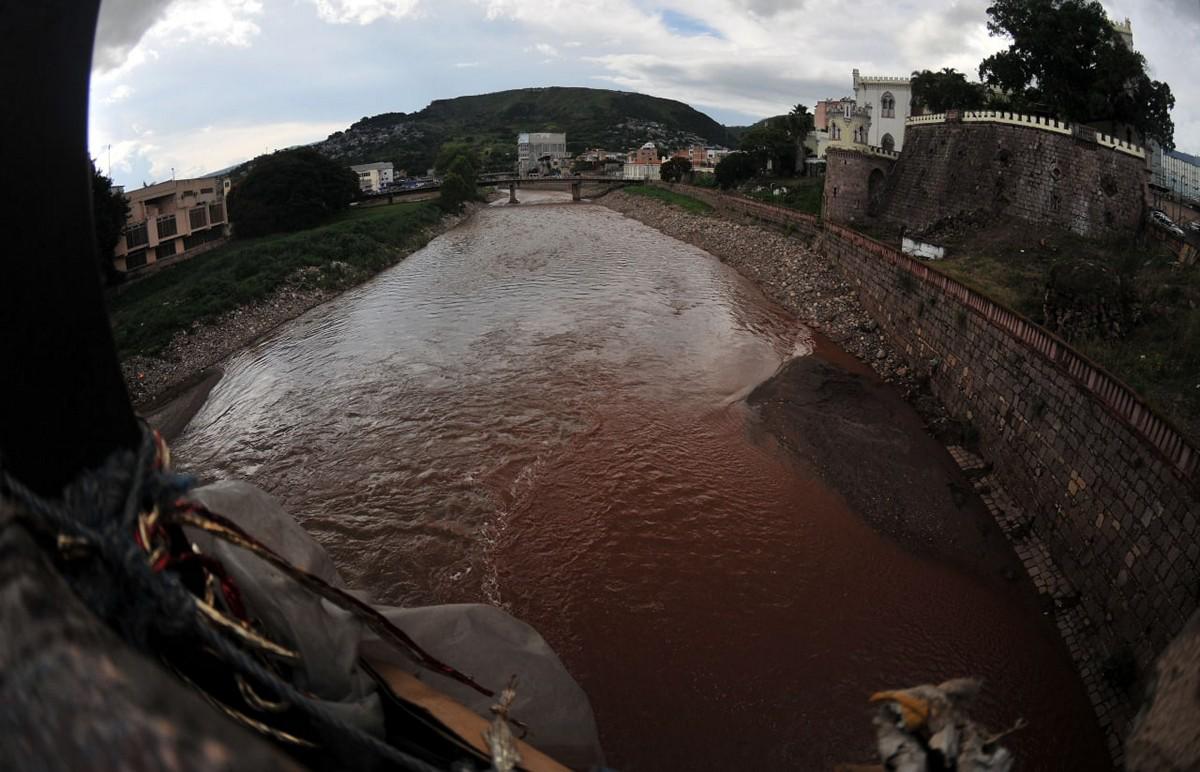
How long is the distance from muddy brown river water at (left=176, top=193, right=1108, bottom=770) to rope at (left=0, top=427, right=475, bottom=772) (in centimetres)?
578

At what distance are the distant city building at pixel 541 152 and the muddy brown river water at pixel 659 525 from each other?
86.7 m

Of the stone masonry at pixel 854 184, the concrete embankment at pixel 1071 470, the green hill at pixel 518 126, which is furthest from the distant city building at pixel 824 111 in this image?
the green hill at pixel 518 126

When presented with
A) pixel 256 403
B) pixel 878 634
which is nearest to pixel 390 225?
pixel 256 403

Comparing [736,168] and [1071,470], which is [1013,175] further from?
[736,168]

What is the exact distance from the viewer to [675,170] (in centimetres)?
5819

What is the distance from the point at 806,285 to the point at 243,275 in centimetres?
2068

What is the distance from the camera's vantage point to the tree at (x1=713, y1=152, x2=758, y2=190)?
46.3 m

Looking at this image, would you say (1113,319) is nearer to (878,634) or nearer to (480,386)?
(878,634)

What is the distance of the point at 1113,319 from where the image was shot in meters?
12.0

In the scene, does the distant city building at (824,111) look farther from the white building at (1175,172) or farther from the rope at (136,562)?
the rope at (136,562)

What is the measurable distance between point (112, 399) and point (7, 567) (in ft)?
2.23

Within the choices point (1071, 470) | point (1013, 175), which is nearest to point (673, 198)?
point (1013, 175)

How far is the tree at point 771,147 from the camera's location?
46312 mm

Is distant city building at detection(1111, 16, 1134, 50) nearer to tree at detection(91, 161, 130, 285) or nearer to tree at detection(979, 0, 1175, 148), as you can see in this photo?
tree at detection(979, 0, 1175, 148)
